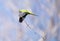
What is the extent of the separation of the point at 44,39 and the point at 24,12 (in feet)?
5.31

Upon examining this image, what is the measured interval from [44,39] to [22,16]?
66.9 inches

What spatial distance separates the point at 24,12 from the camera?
223 inches

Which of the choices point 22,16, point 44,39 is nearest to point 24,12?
point 22,16

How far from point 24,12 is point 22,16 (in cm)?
20

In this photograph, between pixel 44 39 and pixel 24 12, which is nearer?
pixel 24 12

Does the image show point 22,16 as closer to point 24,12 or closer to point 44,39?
point 24,12

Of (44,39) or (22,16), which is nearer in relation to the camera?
(22,16)

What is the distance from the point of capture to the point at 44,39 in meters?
6.86

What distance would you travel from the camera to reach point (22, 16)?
551cm
